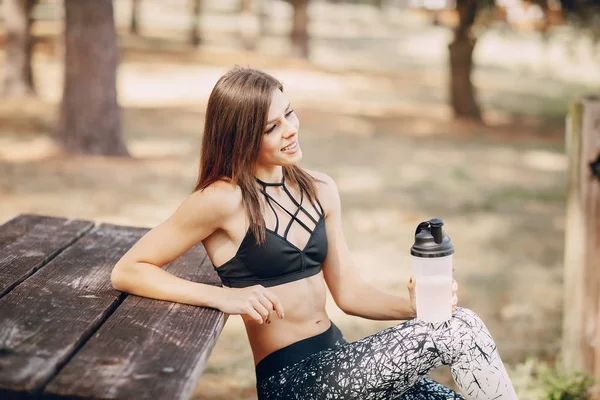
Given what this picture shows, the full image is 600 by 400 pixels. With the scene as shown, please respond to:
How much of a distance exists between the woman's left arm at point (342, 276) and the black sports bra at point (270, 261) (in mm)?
171

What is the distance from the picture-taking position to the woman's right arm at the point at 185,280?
235cm

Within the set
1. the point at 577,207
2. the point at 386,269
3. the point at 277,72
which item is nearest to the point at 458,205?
the point at 386,269

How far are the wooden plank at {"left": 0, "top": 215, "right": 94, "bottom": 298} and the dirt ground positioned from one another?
1378mm

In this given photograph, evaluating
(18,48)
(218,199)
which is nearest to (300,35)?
(18,48)

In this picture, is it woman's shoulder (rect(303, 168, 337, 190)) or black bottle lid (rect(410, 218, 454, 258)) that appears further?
woman's shoulder (rect(303, 168, 337, 190))

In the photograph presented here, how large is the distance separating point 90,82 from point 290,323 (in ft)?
22.9

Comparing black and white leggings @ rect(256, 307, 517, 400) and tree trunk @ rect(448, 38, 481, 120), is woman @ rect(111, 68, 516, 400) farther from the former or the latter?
tree trunk @ rect(448, 38, 481, 120)

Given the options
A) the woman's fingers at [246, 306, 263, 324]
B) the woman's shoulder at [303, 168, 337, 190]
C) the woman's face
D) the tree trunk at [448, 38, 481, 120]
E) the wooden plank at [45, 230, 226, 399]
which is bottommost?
the tree trunk at [448, 38, 481, 120]

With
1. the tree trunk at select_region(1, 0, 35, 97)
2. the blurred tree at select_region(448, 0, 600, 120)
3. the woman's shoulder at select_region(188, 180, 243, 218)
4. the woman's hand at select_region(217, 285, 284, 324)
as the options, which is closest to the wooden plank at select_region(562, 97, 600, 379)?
the woman's shoulder at select_region(188, 180, 243, 218)

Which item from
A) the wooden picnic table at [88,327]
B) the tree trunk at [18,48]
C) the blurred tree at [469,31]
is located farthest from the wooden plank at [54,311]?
the tree trunk at [18,48]

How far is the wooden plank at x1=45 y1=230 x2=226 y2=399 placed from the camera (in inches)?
70.1

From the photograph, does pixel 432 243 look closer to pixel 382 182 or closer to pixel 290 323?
pixel 290 323

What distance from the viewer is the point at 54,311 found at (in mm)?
2221

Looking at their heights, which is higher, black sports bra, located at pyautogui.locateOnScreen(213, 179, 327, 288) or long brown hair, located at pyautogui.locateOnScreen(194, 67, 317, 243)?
long brown hair, located at pyautogui.locateOnScreen(194, 67, 317, 243)
